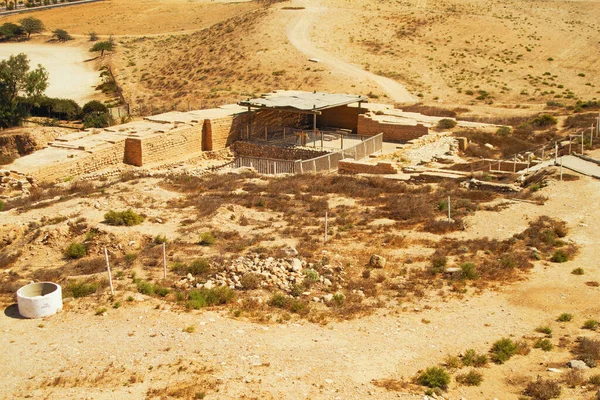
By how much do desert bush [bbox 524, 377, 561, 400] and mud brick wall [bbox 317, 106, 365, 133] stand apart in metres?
23.9

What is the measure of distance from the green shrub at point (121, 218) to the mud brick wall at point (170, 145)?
31.2 ft

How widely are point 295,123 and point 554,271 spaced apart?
2036 cm

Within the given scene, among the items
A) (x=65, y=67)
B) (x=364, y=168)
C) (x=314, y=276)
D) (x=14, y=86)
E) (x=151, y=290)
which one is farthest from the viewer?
(x=65, y=67)

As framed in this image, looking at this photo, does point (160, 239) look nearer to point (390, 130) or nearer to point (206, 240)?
point (206, 240)

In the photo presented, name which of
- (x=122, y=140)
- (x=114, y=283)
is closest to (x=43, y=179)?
(x=122, y=140)

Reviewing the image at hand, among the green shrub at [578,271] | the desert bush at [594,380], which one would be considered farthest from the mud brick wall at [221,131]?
the desert bush at [594,380]

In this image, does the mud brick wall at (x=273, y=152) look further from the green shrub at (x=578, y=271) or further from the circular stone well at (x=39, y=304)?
the circular stone well at (x=39, y=304)

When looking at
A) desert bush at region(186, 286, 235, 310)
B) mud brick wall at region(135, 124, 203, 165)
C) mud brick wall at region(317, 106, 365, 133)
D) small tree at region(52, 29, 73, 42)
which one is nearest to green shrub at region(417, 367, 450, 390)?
desert bush at region(186, 286, 235, 310)

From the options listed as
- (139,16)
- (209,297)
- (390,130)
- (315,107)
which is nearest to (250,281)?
(209,297)

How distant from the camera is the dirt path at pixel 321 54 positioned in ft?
139

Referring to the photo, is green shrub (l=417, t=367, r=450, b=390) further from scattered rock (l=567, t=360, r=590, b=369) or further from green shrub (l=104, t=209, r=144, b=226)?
green shrub (l=104, t=209, r=144, b=226)

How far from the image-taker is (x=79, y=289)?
41.8 ft

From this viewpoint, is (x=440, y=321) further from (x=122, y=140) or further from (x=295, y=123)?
(x=295, y=123)

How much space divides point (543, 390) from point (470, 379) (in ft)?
3.43
